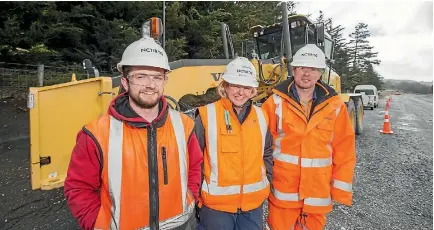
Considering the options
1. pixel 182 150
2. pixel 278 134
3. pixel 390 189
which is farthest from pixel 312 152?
pixel 390 189

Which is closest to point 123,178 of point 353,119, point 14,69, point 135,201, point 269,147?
point 135,201

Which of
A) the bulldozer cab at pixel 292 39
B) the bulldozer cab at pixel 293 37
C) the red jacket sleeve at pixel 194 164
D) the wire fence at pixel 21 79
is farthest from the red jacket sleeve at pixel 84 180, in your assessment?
the wire fence at pixel 21 79

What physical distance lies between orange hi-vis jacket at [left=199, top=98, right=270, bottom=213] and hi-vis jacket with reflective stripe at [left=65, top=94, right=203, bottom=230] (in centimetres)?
55

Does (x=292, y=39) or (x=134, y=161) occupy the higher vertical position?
(x=292, y=39)

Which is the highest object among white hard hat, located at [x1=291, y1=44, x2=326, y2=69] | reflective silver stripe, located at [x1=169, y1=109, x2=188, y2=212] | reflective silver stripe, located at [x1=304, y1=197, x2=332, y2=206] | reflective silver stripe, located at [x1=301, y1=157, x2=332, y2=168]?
white hard hat, located at [x1=291, y1=44, x2=326, y2=69]

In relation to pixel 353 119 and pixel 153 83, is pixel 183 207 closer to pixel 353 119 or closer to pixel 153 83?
pixel 153 83

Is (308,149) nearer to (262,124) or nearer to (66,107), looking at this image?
(262,124)

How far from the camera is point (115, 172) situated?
1.67 metres

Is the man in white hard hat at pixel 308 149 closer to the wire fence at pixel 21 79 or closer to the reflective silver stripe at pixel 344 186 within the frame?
the reflective silver stripe at pixel 344 186

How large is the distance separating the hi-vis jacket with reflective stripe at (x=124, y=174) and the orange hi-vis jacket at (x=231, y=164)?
55cm

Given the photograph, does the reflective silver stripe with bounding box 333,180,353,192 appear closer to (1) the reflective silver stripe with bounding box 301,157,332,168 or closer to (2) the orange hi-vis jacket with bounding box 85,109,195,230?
(1) the reflective silver stripe with bounding box 301,157,332,168

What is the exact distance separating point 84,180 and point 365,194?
400cm

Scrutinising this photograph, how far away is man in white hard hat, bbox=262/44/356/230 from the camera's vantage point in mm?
2543

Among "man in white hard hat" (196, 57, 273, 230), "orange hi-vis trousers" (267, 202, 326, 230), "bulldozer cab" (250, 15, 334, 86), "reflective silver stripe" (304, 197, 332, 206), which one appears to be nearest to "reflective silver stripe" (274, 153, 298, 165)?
"man in white hard hat" (196, 57, 273, 230)
